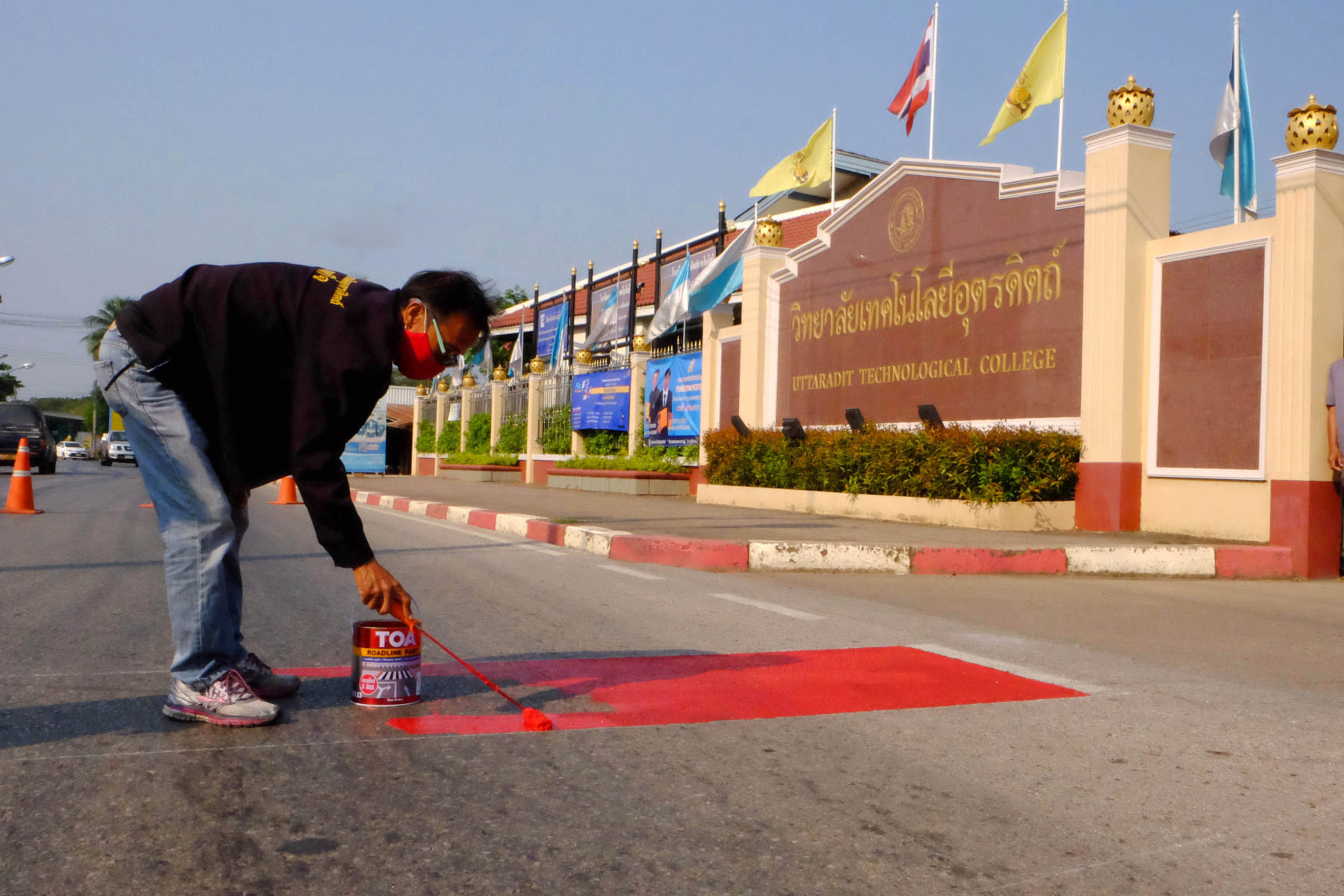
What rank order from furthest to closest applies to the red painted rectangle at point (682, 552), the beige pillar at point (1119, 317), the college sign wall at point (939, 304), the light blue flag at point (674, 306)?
1. the light blue flag at point (674, 306)
2. the college sign wall at point (939, 304)
3. the beige pillar at point (1119, 317)
4. the red painted rectangle at point (682, 552)

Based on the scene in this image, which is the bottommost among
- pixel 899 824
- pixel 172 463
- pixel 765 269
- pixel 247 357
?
pixel 899 824

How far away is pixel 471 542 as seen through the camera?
973cm

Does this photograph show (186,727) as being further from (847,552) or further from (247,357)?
(847,552)

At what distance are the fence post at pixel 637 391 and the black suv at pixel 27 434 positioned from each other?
15.2 metres

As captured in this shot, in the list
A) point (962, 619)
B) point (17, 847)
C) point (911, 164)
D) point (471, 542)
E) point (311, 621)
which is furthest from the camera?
point (911, 164)

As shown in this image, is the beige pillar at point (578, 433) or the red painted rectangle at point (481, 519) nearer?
the red painted rectangle at point (481, 519)

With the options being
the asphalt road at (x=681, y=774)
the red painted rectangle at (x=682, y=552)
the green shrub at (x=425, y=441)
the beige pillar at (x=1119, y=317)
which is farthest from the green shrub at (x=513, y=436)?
the asphalt road at (x=681, y=774)

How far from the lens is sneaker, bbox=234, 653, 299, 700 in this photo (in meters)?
3.32

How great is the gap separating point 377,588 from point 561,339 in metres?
27.5

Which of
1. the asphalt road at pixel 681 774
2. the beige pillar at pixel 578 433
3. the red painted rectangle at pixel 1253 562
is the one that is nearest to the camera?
the asphalt road at pixel 681 774

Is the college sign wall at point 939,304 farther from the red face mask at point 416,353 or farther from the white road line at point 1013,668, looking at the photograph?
the red face mask at point 416,353

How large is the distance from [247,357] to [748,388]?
1383 centimetres

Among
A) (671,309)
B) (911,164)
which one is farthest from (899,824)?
(671,309)

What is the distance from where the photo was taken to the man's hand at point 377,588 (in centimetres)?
288
